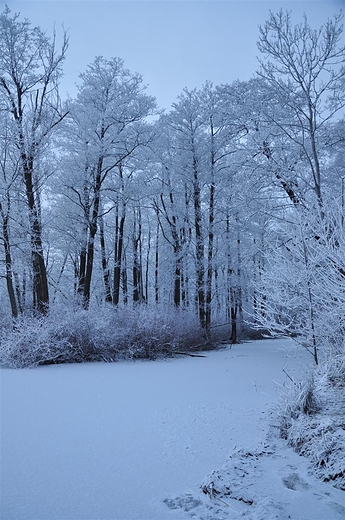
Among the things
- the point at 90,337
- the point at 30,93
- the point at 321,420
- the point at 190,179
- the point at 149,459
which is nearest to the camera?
the point at 149,459

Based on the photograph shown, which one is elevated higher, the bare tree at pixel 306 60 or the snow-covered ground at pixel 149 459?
the bare tree at pixel 306 60

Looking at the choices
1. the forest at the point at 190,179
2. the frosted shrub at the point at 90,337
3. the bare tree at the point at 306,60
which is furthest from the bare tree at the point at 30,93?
the bare tree at the point at 306,60

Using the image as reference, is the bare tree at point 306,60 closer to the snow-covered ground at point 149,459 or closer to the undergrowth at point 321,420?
the undergrowth at point 321,420

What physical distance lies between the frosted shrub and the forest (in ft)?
0.12

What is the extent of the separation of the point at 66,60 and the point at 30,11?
5.61ft

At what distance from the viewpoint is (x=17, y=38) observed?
10805 millimetres

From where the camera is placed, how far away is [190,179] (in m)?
14.4

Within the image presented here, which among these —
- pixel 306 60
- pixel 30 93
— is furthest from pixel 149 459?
pixel 30 93

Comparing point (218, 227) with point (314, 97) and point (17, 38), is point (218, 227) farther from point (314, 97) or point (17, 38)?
point (17, 38)

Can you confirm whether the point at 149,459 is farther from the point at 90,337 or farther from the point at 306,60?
the point at 306,60

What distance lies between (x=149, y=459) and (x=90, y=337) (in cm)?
604

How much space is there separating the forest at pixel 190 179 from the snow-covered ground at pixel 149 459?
6.08 feet

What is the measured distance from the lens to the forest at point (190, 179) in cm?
583

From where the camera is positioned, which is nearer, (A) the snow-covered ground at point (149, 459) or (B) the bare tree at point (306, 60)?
(A) the snow-covered ground at point (149, 459)
